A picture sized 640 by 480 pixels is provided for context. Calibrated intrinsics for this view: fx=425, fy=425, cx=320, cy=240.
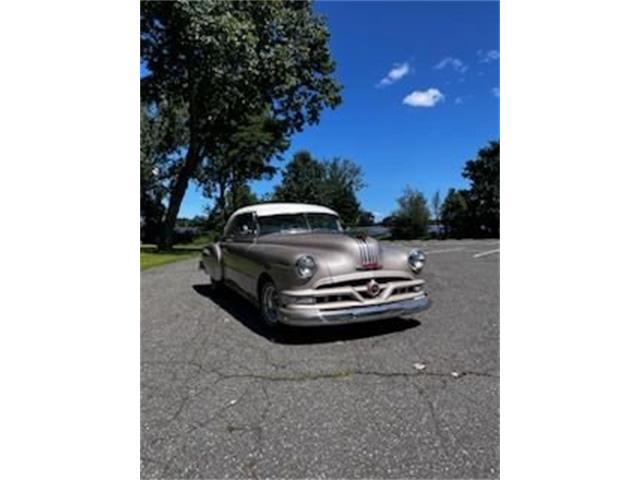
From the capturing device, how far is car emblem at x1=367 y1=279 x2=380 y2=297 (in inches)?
152

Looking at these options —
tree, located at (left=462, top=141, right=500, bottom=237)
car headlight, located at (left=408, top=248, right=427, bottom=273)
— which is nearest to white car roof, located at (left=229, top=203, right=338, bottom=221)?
car headlight, located at (left=408, top=248, right=427, bottom=273)

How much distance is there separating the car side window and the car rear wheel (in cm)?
115

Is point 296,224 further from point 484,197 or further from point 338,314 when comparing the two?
point 484,197

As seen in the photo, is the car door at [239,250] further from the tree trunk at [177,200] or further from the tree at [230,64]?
the tree trunk at [177,200]

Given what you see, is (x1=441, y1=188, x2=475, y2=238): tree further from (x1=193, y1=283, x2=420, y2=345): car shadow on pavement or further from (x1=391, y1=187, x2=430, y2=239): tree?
(x1=193, y1=283, x2=420, y2=345): car shadow on pavement

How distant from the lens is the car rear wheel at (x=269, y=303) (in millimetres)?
4137

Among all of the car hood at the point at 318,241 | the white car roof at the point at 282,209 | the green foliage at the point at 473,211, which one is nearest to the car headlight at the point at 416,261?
the car hood at the point at 318,241

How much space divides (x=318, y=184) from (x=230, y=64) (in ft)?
19.7

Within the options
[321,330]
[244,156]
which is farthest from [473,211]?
[321,330]

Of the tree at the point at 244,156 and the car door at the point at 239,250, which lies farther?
the tree at the point at 244,156

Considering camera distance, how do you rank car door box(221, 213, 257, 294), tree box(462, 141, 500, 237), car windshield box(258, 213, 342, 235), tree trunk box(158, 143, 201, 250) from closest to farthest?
car door box(221, 213, 257, 294) → car windshield box(258, 213, 342, 235) → tree trunk box(158, 143, 201, 250) → tree box(462, 141, 500, 237)

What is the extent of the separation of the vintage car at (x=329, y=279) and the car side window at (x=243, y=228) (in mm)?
362
